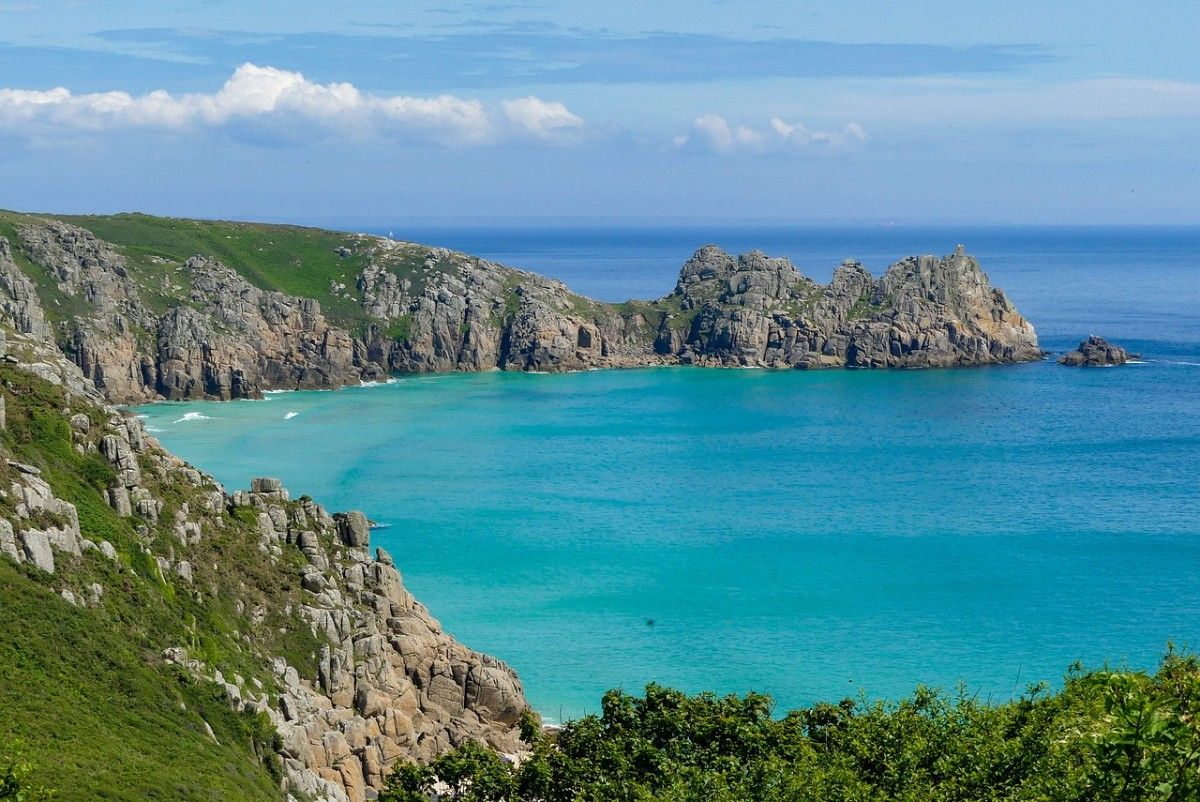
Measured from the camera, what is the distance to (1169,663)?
4453 cm

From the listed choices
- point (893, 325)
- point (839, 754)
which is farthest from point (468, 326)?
point (839, 754)

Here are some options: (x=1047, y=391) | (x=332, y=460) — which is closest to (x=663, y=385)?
(x=1047, y=391)

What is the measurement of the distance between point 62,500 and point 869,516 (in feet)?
229

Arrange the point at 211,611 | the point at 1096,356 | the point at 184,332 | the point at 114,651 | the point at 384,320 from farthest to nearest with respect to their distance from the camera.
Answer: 1. the point at 384,320
2. the point at 1096,356
3. the point at 184,332
4. the point at 211,611
5. the point at 114,651

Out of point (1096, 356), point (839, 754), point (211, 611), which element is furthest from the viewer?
point (1096, 356)

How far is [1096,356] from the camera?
189 meters

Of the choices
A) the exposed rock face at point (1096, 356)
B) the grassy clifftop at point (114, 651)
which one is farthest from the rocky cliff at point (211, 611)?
the exposed rock face at point (1096, 356)

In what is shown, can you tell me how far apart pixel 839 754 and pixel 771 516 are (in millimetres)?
64665

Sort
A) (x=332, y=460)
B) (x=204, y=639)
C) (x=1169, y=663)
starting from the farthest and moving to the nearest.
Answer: (x=332, y=460) < (x=204, y=639) < (x=1169, y=663)

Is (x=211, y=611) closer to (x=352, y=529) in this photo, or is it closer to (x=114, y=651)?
(x=114, y=651)

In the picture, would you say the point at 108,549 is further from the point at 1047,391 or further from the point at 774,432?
the point at 1047,391

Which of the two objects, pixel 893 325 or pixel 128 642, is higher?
pixel 893 325

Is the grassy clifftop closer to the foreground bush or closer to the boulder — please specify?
the foreground bush

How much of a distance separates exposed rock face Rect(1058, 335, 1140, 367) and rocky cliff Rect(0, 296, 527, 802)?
146m
